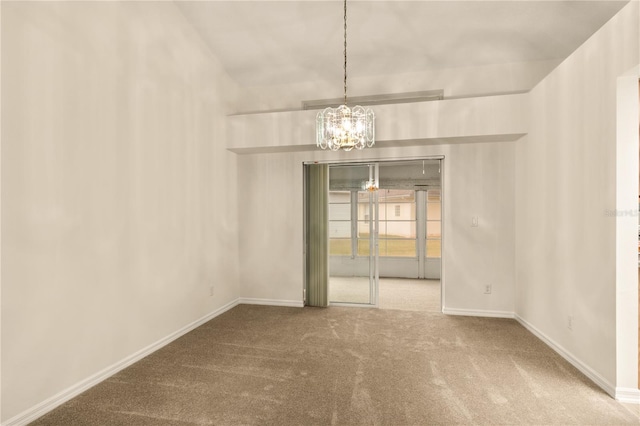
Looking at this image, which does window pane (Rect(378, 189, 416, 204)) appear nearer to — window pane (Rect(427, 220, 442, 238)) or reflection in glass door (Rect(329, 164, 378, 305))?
window pane (Rect(427, 220, 442, 238))

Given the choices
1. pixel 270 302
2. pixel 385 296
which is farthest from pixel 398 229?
pixel 270 302

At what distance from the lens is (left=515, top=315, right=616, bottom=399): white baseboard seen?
256cm

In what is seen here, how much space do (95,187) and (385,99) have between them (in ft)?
12.8

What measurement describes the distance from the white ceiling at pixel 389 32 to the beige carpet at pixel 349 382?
11.5 feet

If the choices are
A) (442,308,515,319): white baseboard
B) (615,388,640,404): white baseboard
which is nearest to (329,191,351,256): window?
(442,308,515,319): white baseboard

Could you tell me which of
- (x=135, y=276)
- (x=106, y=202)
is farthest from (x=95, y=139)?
(x=135, y=276)

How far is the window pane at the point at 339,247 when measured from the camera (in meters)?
5.25

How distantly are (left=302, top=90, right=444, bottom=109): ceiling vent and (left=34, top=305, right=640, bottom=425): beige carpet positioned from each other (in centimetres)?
319

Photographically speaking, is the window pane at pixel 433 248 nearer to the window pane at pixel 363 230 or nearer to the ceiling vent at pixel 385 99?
the window pane at pixel 363 230

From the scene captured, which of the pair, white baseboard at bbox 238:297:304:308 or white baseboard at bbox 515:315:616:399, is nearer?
white baseboard at bbox 515:315:616:399

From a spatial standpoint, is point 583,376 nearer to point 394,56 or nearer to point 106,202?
point 394,56

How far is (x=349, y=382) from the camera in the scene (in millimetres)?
2754

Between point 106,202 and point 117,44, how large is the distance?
1443mm

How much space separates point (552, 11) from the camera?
3.52 meters
